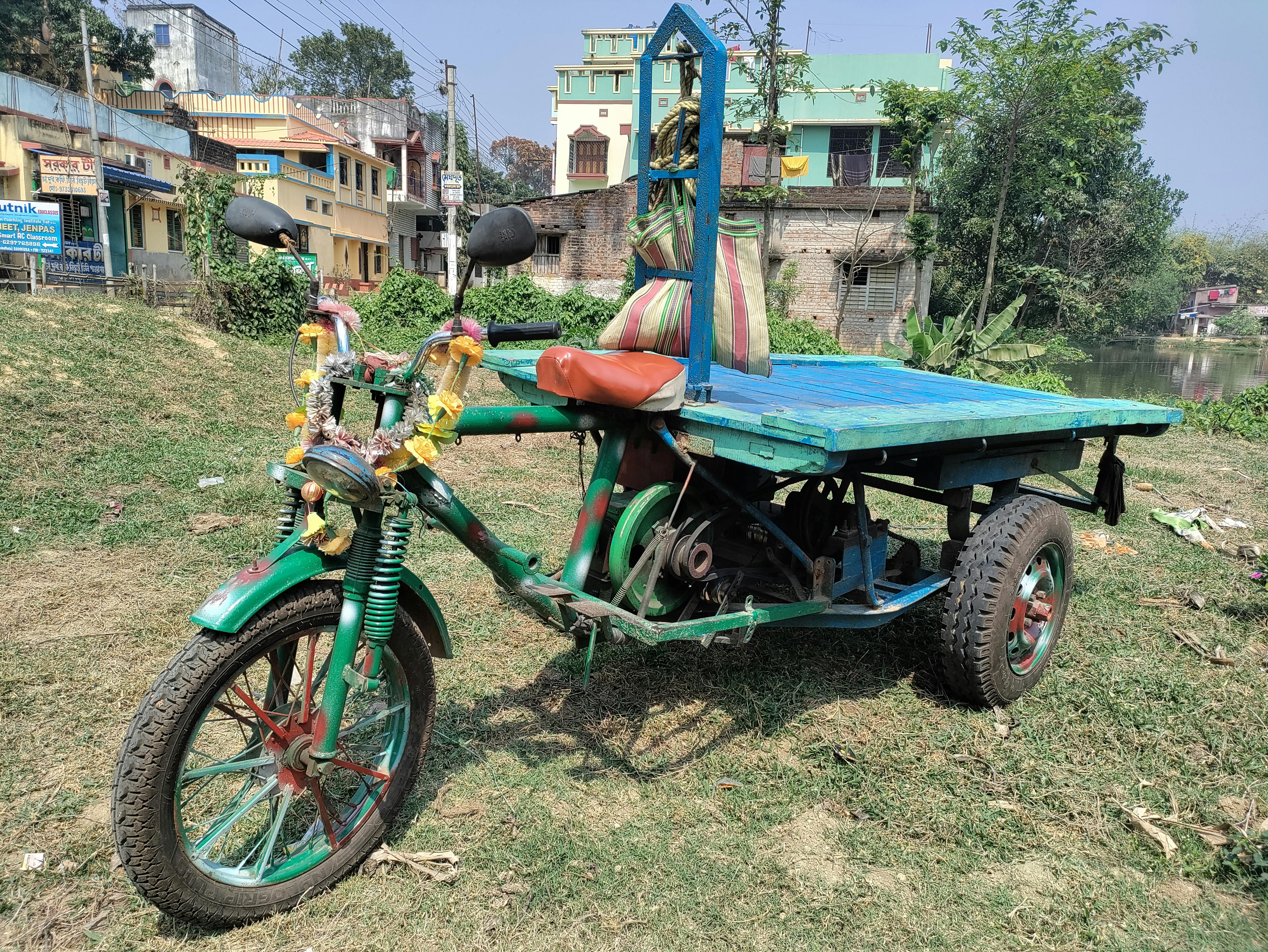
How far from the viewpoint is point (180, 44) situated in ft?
128

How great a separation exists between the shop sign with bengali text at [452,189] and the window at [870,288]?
10.7 meters

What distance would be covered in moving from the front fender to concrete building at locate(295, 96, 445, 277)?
37.9m

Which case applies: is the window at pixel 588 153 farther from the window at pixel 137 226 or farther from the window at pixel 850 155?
the window at pixel 137 226

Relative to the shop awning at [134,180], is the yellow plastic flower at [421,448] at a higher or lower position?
lower

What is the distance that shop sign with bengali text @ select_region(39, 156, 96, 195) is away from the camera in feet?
68.1

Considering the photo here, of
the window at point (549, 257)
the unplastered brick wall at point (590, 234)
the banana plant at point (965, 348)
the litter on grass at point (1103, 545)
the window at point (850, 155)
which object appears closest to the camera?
the litter on grass at point (1103, 545)

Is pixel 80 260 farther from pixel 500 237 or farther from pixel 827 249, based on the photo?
pixel 500 237

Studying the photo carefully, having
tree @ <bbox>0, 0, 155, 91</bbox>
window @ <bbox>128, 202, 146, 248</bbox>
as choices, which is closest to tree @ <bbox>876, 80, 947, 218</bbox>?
window @ <bbox>128, 202, 146, 248</bbox>


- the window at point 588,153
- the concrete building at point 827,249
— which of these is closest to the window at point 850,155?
the window at point 588,153

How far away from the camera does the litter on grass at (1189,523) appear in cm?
626

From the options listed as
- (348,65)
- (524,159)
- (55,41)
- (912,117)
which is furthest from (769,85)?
(524,159)

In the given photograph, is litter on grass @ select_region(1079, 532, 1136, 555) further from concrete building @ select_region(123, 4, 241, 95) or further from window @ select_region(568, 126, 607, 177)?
concrete building @ select_region(123, 4, 241, 95)

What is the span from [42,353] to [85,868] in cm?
637

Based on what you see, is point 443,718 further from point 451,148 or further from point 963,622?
point 451,148
